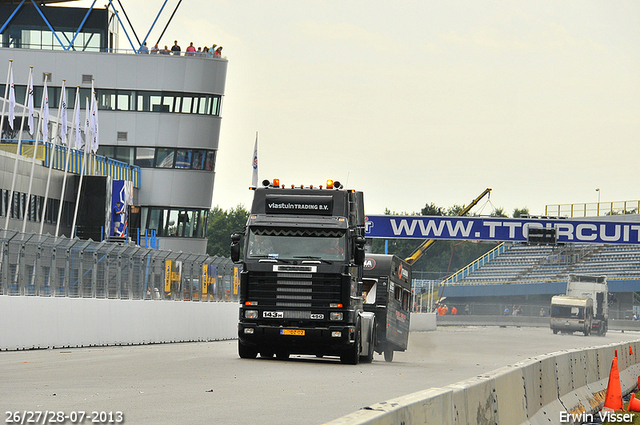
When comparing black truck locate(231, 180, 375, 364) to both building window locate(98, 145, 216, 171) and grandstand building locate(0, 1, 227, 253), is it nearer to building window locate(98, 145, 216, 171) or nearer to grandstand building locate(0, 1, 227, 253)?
grandstand building locate(0, 1, 227, 253)

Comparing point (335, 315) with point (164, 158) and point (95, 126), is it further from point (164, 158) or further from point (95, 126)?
point (164, 158)

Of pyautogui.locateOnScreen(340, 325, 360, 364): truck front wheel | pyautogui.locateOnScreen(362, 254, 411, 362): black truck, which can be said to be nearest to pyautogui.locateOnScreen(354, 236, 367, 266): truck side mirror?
pyautogui.locateOnScreen(340, 325, 360, 364): truck front wheel

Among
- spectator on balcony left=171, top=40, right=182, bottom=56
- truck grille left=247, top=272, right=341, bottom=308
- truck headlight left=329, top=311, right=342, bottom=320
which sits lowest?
truck headlight left=329, top=311, right=342, bottom=320

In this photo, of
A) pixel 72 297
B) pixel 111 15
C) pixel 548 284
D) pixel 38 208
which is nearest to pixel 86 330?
pixel 72 297

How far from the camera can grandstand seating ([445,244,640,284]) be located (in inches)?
3241

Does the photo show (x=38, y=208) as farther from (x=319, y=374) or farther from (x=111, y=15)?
(x=319, y=374)

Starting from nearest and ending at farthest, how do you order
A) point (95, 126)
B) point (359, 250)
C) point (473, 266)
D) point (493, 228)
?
point (359, 250) → point (95, 126) → point (493, 228) → point (473, 266)

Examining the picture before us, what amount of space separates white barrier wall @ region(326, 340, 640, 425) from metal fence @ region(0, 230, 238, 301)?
11818 mm

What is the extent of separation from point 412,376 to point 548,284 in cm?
6785

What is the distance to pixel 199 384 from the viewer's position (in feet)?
44.4

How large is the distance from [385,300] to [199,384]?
1115 centimetres

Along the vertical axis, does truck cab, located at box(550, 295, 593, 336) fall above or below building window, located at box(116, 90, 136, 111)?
below

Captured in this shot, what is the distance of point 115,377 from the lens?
14.2m

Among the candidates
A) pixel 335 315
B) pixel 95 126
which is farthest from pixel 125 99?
pixel 335 315
